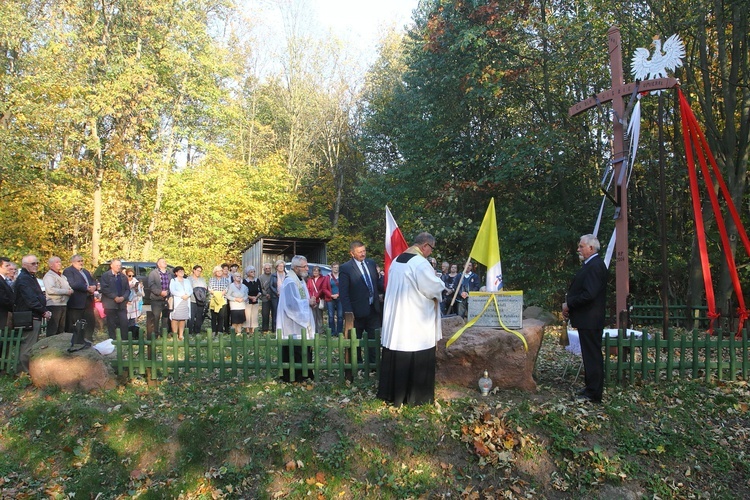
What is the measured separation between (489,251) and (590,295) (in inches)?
48.6

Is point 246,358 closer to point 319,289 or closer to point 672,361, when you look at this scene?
point 319,289

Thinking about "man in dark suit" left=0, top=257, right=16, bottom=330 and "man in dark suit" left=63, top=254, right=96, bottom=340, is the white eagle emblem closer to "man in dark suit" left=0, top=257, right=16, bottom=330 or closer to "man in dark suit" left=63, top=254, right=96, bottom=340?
"man in dark suit" left=63, top=254, right=96, bottom=340

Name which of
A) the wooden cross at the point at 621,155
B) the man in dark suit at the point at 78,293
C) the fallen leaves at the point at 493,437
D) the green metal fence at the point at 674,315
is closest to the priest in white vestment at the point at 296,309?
the fallen leaves at the point at 493,437

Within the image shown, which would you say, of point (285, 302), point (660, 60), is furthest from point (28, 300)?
point (660, 60)

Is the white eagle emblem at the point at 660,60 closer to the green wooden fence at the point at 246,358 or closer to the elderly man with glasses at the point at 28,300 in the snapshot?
the green wooden fence at the point at 246,358

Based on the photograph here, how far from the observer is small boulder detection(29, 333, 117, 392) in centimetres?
713

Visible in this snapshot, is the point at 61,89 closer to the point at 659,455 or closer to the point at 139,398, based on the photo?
the point at 139,398

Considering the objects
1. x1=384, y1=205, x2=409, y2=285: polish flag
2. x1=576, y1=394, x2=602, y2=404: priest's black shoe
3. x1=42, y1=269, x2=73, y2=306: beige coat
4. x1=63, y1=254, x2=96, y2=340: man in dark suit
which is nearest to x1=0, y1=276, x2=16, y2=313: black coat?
x1=42, y1=269, x2=73, y2=306: beige coat

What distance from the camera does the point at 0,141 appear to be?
17.0 m

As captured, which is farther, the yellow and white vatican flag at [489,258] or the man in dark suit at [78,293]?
the man in dark suit at [78,293]

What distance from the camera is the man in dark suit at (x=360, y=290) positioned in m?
7.35

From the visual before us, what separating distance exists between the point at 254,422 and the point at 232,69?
2169 centimetres

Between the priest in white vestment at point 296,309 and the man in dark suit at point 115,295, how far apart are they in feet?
12.9

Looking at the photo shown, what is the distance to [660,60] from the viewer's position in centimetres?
800
